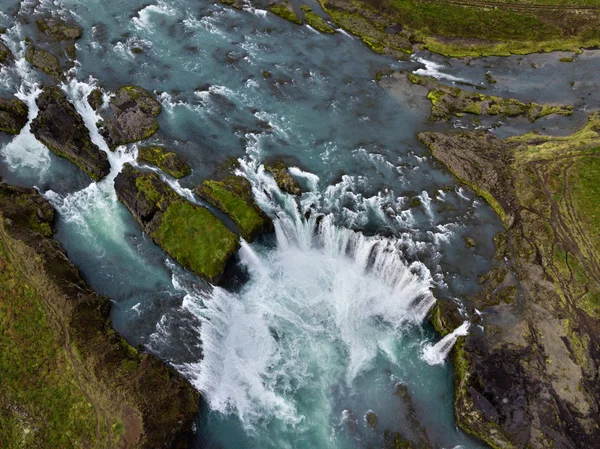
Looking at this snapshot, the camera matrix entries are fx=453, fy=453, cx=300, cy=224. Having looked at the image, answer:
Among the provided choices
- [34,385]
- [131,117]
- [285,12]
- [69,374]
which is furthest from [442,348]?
[285,12]

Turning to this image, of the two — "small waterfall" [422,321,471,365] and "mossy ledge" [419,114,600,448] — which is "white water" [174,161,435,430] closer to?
"small waterfall" [422,321,471,365]

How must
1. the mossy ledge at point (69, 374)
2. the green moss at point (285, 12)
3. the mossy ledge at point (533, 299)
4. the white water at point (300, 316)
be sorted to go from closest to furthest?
the mossy ledge at point (69, 374) → the mossy ledge at point (533, 299) → the white water at point (300, 316) → the green moss at point (285, 12)

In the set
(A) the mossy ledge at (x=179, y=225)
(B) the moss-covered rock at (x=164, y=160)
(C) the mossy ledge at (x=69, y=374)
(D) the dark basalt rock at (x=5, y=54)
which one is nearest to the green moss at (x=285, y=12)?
(B) the moss-covered rock at (x=164, y=160)

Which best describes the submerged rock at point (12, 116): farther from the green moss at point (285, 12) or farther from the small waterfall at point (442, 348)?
the small waterfall at point (442, 348)

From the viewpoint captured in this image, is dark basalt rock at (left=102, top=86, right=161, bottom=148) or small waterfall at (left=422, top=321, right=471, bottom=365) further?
dark basalt rock at (left=102, top=86, right=161, bottom=148)

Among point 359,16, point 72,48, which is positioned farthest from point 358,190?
point 72,48

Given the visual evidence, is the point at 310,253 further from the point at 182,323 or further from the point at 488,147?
the point at 488,147

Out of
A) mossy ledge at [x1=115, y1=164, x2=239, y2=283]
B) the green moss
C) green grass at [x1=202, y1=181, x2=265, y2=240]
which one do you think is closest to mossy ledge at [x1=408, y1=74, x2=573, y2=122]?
the green moss
